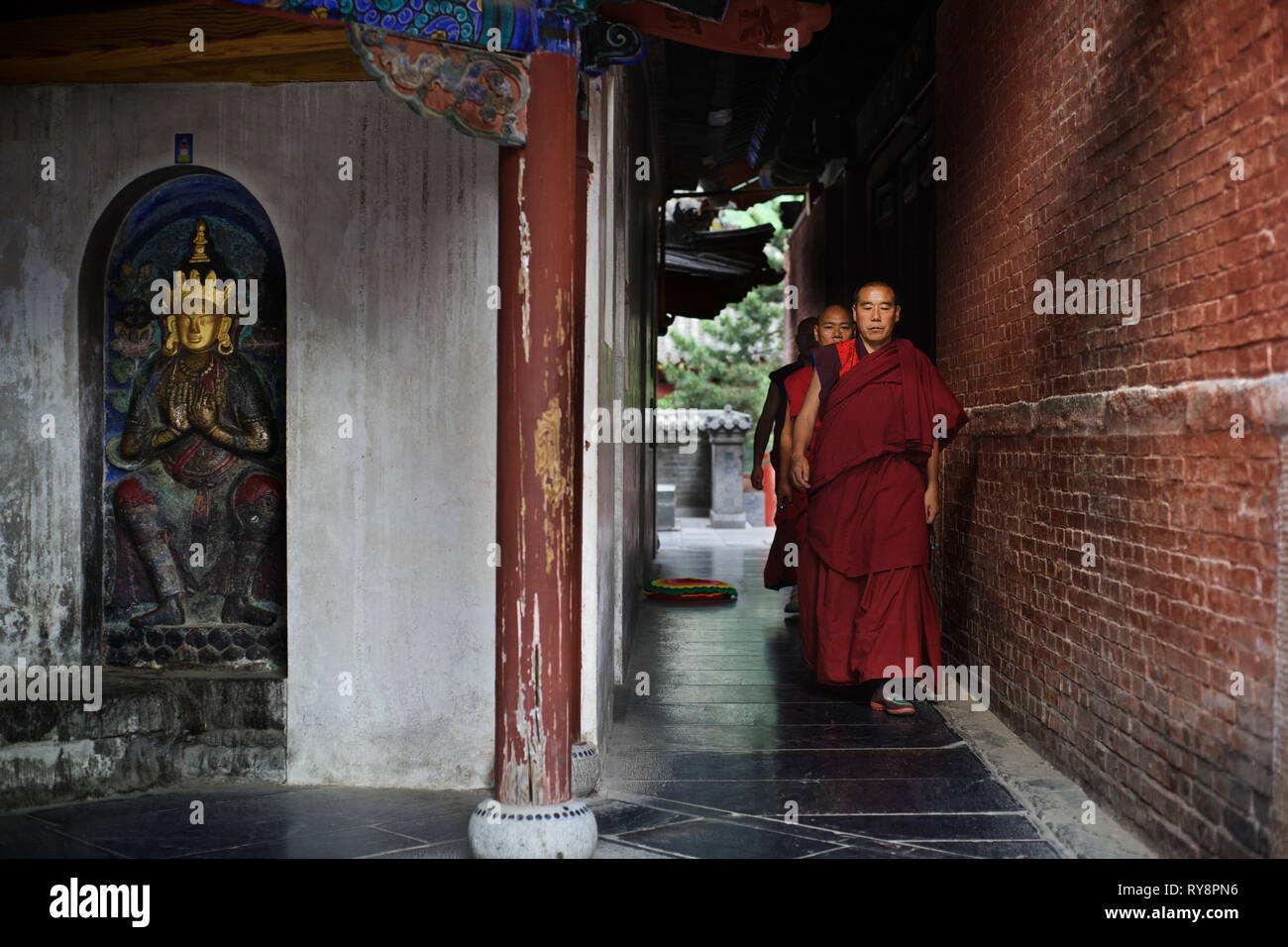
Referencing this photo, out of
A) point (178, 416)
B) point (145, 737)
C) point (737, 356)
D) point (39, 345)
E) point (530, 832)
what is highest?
point (737, 356)

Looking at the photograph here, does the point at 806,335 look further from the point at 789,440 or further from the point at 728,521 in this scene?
the point at 728,521

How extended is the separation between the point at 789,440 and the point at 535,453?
3.68 meters

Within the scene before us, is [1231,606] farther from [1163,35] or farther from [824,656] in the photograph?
[824,656]

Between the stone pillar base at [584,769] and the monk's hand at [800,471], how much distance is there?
2124mm

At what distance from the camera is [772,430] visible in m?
8.38

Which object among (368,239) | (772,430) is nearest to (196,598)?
(368,239)

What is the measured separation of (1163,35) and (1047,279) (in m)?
1.25

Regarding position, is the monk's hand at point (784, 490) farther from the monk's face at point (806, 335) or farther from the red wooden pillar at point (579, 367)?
the red wooden pillar at point (579, 367)

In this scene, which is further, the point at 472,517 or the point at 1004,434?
the point at 1004,434

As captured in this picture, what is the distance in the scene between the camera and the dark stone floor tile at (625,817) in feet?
12.5

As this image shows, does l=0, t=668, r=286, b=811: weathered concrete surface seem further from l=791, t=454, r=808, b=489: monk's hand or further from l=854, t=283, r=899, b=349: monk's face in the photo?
l=854, t=283, r=899, b=349: monk's face

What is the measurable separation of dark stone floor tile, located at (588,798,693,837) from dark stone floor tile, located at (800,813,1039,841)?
443 mm

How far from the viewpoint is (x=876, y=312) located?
575cm

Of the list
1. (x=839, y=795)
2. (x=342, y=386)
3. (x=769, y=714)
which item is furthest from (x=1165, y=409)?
(x=342, y=386)
